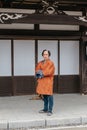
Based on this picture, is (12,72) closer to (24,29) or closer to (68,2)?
(24,29)

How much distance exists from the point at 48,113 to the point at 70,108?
1232mm

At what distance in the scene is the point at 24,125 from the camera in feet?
32.2

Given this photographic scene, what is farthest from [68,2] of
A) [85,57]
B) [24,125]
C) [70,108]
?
[24,125]

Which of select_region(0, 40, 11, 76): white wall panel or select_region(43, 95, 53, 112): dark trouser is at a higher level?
select_region(0, 40, 11, 76): white wall panel

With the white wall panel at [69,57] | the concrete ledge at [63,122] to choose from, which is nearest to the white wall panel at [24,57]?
the white wall panel at [69,57]

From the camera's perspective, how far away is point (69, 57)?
14539 mm

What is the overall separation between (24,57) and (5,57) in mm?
648

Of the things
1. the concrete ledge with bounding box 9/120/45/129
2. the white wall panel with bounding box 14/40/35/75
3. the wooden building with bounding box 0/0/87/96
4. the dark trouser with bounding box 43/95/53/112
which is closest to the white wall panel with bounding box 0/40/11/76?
the wooden building with bounding box 0/0/87/96

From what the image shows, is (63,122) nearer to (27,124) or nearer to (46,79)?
(27,124)

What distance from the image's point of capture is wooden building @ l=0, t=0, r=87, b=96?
13641 mm

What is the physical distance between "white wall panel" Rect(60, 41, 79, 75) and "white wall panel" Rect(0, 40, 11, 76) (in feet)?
6.05

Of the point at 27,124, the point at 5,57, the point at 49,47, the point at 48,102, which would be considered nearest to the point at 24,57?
the point at 5,57

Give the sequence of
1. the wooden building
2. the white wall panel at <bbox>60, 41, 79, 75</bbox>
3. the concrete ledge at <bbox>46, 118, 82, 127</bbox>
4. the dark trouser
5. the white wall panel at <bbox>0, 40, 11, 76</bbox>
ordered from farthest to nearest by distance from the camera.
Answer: the white wall panel at <bbox>60, 41, 79, 75</bbox>, the white wall panel at <bbox>0, 40, 11, 76</bbox>, the wooden building, the dark trouser, the concrete ledge at <bbox>46, 118, 82, 127</bbox>

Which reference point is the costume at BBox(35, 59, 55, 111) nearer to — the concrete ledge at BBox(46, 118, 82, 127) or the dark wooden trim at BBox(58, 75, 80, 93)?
the concrete ledge at BBox(46, 118, 82, 127)
